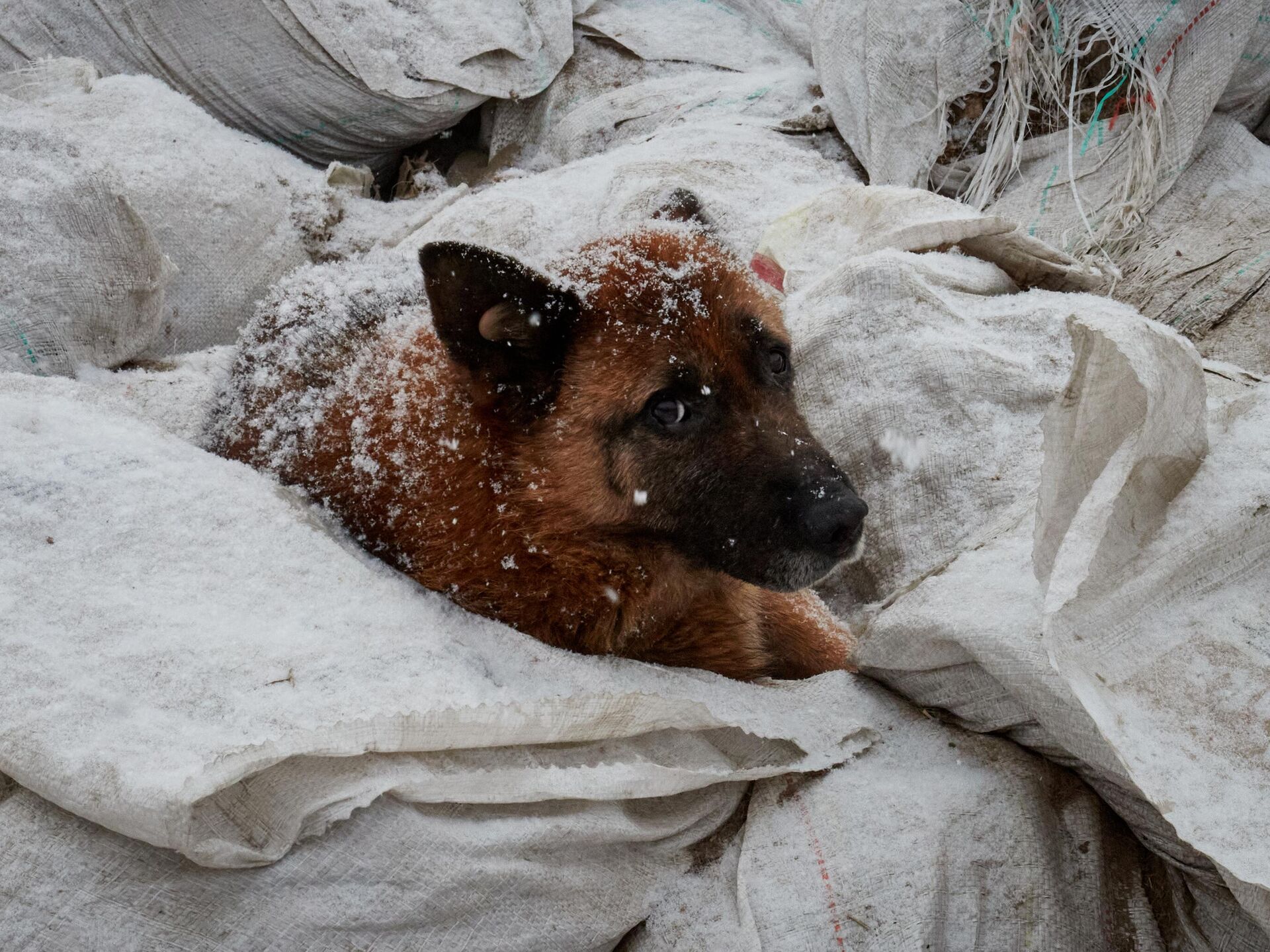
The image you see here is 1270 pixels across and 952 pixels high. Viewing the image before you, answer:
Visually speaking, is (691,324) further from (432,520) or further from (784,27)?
(784,27)

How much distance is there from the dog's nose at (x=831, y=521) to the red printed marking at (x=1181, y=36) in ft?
8.50

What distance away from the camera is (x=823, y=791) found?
198cm

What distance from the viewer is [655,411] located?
236 centimetres

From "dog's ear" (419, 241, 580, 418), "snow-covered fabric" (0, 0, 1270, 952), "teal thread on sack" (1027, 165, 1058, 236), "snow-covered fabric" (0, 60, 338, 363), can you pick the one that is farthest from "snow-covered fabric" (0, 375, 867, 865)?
"teal thread on sack" (1027, 165, 1058, 236)

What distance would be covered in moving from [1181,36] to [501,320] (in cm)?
298

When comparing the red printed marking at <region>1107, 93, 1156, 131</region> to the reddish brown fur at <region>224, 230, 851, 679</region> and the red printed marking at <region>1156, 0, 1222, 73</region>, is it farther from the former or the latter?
the reddish brown fur at <region>224, 230, 851, 679</region>

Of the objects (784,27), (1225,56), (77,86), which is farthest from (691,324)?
(784,27)

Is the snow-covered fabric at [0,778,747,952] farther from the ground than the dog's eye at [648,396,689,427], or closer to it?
closer to it

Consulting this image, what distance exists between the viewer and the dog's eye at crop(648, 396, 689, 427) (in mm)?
2361

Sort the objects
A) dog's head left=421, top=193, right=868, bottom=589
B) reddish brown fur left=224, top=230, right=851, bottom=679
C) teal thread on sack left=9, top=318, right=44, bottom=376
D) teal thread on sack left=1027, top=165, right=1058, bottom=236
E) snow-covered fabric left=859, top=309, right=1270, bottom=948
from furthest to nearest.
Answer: teal thread on sack left=1027, top=165, right=1058, bottom=236, teal thread on sack left=9, top=318, right=44, bottom=376, reddish brown fur left=224, top=230, right=851, bottom=679, dog's head left=421, top=193, right=868, bottom=589, snow-covered fabric left=859, top=309, right=1270, bottom=948

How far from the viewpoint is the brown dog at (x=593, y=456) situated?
2293 mm

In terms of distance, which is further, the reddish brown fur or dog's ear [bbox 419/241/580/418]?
the reddish brown fur

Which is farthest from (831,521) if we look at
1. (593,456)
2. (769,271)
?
(769,271)

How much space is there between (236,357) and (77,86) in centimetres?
193
